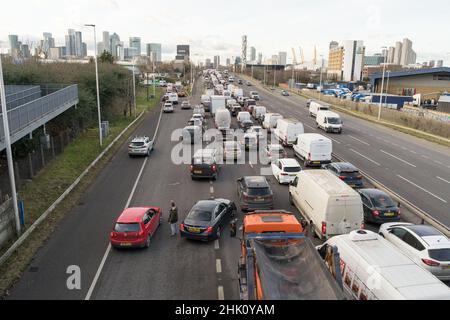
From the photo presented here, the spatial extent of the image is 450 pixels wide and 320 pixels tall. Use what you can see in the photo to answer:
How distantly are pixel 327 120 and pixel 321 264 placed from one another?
3605cm

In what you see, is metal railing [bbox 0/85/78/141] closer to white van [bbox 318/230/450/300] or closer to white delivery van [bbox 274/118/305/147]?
white van [bbox 318/230/450/300]

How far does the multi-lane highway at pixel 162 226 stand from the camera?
13367 mm

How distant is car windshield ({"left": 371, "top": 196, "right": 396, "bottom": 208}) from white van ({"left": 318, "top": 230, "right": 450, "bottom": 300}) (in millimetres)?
6360

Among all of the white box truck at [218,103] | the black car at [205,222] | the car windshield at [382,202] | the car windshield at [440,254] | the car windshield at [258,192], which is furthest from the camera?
the white box truck at [218,103]

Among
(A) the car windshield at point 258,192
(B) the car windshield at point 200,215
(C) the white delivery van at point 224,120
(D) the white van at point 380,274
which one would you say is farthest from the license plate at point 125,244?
(C) the white delivery van at point 224,120

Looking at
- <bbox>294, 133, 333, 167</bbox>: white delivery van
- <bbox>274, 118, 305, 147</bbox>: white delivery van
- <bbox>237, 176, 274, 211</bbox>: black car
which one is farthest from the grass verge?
<bbox>274, 118, 305, 147</bbox>: white delivery van

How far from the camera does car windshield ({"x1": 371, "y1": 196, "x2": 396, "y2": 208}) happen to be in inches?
744

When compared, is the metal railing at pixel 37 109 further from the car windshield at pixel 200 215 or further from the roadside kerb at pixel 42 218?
the car windshield at pixel 200 215

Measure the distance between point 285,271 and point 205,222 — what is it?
20.5 feet

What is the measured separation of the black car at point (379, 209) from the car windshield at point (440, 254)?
447cm

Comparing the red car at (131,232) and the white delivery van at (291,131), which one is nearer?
the red car at (131,232)

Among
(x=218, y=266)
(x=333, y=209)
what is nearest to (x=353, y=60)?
(x=333, y=209)

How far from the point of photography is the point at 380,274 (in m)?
10.6
